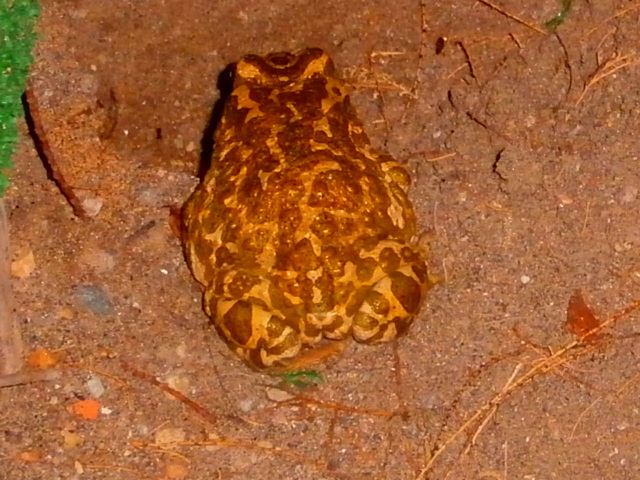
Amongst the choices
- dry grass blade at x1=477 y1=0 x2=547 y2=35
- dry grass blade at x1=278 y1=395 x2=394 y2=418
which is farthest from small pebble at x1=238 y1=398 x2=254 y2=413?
dry grass blade at x1=477 y1=0 x2=547 y2=35

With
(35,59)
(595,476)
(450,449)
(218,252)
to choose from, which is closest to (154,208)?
(218,252)

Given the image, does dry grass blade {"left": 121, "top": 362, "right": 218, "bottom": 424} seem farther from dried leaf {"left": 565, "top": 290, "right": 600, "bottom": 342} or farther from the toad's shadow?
dried leaf {"left": 565, "top": 290, "right": 600, "bottom": 342}

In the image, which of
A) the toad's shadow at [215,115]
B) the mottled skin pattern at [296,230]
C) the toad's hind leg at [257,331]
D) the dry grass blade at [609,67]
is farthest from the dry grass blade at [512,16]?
Answer: the toad's hind leg at [257,331]

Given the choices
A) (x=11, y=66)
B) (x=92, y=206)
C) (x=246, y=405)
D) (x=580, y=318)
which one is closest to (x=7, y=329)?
(x=92, y=206)

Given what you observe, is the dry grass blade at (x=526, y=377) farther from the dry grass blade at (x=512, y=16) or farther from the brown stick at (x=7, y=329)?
the brown stick at (x=7, y=329)

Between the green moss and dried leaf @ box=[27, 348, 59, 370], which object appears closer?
dried leaf @ box=[27, 348, 59, 370]

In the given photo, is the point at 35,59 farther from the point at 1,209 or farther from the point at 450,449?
the point at 450,449

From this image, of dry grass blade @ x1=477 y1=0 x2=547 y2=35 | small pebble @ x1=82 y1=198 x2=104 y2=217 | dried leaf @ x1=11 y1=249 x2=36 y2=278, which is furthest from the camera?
dry grass blade @ x1=477 y1=0 x2=547 y2=35
